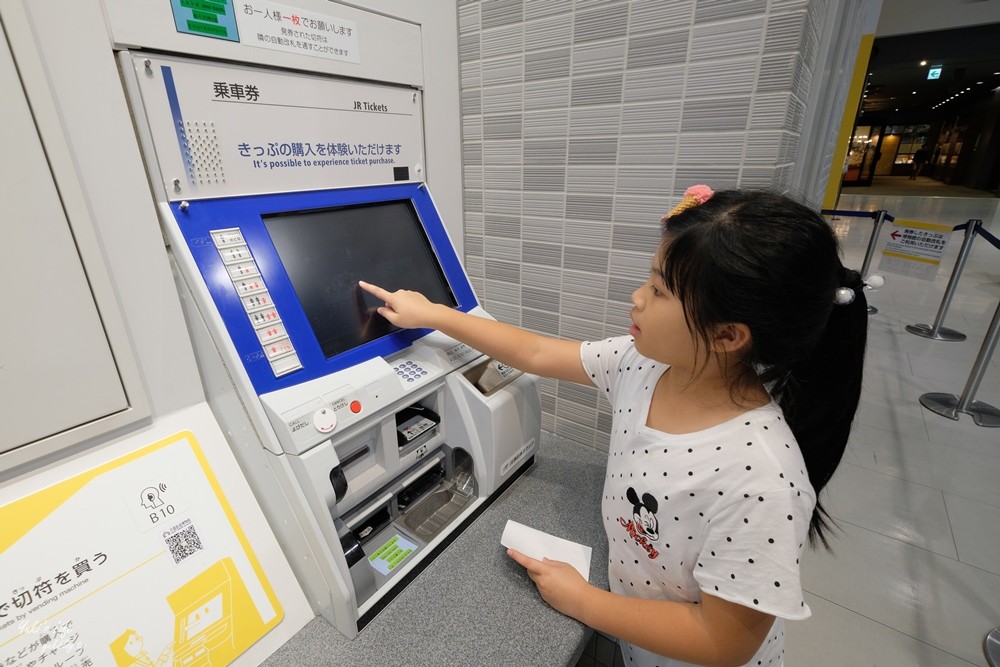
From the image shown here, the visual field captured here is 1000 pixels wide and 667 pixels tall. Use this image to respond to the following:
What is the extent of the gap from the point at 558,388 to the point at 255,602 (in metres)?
1.03

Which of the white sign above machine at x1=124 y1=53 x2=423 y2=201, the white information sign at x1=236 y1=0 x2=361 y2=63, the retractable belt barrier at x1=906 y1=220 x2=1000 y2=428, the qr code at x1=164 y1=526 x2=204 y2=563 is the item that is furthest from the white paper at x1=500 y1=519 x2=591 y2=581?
the retractable belt barrier at x1=906 y1=220 x2=1000 y2=428

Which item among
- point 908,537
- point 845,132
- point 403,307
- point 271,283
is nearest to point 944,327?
point 908,537

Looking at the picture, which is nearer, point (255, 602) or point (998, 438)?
point (255, 602)

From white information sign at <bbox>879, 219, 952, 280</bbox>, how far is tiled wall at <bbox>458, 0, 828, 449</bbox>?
338 centimetres

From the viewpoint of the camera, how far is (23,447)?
0.76 m

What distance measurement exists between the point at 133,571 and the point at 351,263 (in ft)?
2.24

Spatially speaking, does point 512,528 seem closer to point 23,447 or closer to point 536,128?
point 23,447

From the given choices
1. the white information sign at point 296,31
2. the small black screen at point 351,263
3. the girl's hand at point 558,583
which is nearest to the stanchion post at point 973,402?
the girl's hand at point 558,583

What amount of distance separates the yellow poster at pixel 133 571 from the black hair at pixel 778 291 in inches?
37.6

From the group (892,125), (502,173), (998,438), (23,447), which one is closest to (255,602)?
(23,447)

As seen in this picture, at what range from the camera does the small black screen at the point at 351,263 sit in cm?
95

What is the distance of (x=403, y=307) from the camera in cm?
104

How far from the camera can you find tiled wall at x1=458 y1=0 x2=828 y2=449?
42.0 inches

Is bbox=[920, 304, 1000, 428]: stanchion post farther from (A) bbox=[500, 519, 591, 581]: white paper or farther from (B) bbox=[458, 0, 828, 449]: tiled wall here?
(A) bbox=[500, 519, 591, 581]: white paper
